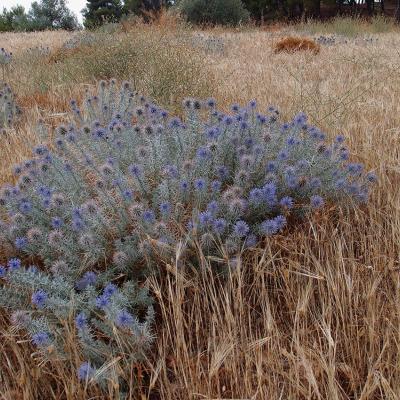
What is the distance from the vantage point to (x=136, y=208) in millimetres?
1709

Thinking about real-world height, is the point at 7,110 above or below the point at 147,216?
above

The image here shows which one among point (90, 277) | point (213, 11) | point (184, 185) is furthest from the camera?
point (213, 11)

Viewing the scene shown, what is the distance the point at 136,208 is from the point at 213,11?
59.4ft

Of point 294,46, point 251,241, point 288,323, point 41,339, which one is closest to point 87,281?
point 41,339

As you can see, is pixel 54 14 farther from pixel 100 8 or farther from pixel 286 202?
pixel 286 202

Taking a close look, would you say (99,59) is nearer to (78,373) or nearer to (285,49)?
(285,49)

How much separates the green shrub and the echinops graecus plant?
56.1ft

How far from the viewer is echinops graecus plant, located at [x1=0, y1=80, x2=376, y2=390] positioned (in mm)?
1528

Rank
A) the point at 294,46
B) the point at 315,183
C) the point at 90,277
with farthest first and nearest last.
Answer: the point at 294,46
the point at 315,183
the point at 90,277

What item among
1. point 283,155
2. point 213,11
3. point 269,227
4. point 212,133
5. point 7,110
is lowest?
point 269,227

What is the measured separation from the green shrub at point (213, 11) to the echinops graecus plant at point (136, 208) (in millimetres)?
17095

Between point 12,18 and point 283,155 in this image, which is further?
point 12,18

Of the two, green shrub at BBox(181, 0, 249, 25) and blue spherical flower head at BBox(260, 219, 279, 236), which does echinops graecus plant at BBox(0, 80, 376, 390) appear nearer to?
blue spherical flower head at BBox(260, 219, 279, 236)

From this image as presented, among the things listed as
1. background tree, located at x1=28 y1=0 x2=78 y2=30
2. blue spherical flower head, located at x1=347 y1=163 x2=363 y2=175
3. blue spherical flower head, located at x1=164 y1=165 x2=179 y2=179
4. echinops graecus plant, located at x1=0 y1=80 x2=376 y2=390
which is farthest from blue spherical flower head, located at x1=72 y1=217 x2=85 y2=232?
background tree, located at x1=28 y1=0 x2=78 y2=30
